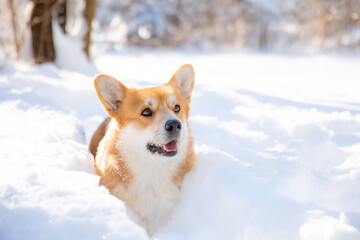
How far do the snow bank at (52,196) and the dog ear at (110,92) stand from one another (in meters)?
0.48

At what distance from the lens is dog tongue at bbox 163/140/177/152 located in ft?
8.27

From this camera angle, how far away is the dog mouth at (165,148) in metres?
2.52

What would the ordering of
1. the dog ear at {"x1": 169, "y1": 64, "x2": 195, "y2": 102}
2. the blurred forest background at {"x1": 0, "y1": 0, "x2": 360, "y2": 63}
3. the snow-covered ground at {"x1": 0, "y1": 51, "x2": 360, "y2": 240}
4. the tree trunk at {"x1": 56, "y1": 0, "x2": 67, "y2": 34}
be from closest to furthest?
the snow-covered ground at {"x1": 0, "y1": 51, "x2": 360, "y2": 240}, the dog ear at {"x1": 169, "y1": 64, "x2": 195, "y2": 102}, the tree trunk at {"x1": 56, "y1": 0, "x2": 67, "y2": 34}, the blurred forest background at {"x1": 0, "y1": 0, "x2": 360, "y2": 63}

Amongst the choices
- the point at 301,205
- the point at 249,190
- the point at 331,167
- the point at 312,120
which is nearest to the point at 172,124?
the point at 249,190

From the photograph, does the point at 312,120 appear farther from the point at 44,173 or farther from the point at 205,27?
the point at 205,27

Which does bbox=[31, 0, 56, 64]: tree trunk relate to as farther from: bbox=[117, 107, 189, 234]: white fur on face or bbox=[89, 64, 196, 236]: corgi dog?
bbox=[117, 107, 189, 234]: white fur on face

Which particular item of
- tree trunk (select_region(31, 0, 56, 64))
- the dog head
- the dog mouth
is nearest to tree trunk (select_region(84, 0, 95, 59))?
tree trunk (select_region(31, 0, 56, 64))

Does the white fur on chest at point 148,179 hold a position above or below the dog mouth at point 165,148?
below

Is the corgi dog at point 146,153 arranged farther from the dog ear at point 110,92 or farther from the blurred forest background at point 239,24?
the blurred forest background at point 239,24

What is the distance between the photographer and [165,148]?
2.52 m

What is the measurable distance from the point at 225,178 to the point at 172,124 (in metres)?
0.63

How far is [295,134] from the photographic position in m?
3.37

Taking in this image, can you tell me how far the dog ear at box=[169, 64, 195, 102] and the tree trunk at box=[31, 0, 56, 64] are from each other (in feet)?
15.2

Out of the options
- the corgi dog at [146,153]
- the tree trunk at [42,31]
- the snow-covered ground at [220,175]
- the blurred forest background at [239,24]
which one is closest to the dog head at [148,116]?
the corgi dog at [146,153]
